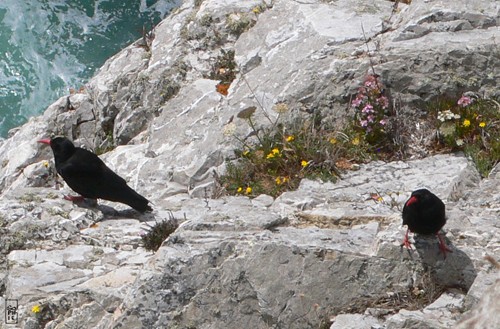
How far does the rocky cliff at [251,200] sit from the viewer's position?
217 inches

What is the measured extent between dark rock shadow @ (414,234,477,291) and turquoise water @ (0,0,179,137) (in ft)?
92.5

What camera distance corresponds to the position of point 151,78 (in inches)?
418

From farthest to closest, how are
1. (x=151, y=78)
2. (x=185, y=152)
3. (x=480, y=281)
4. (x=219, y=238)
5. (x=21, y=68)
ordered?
(x=21, y=68)
(x=151, y=78)
(x=185, y=152)
(x=219, y=238)
(x=480, y=281)

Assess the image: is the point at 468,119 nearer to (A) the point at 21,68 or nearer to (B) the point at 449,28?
(B) the point at 449,28

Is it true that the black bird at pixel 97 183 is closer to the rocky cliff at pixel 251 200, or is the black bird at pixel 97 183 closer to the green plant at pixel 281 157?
the rocky cliff at pixel 251 200

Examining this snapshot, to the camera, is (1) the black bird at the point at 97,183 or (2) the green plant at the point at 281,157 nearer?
(1) the black bird at the point at 97,183

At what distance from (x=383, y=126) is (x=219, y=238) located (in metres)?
3.01

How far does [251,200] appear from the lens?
743 centimetres

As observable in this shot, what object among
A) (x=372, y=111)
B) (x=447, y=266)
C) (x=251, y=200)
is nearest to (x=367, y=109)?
(x=372, y=111)

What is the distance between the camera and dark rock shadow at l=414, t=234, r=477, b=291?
221 inches

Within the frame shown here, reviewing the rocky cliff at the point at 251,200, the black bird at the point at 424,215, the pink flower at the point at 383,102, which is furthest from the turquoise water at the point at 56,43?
the black bird at the point at 424,215

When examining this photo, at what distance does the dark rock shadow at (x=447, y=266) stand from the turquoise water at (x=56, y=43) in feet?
92.5

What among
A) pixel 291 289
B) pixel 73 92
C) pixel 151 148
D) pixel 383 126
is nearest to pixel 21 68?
pixel 73 92

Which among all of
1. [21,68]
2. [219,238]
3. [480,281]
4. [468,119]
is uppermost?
[219,238]
